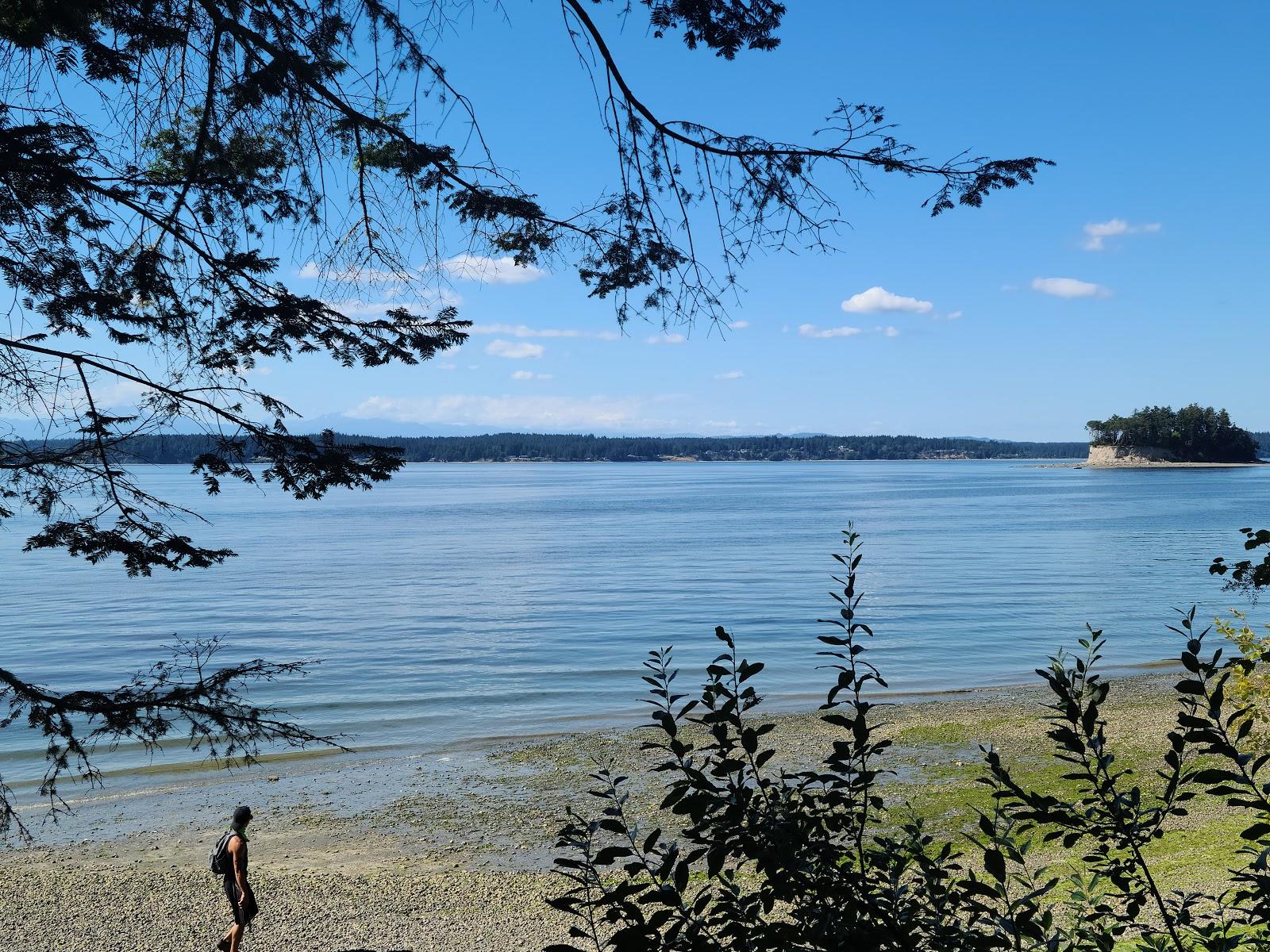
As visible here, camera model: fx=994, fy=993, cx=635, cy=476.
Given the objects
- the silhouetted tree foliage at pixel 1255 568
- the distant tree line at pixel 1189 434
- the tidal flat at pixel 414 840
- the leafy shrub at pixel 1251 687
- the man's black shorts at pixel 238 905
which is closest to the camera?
the silhouetted tree foliage at pixel 1255 568

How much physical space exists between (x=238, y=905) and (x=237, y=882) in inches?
7.6

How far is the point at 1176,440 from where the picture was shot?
584 feet

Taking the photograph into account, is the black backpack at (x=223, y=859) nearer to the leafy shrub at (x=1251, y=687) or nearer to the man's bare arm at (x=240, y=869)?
the man's bare arm at (x=240, y=869)

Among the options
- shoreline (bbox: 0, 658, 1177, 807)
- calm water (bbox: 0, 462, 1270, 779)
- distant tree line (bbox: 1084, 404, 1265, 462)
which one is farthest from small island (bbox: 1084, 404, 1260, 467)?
shoreline (bbox: 0, 658, 1177, 807)

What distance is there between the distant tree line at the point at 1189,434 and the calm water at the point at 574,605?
11508cm

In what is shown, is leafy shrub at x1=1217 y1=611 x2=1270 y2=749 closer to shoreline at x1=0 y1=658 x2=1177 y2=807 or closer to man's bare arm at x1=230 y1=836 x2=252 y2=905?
shoreline at x1=0 y1=658 x2=1177 y2=807

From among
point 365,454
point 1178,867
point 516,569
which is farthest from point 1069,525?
point 365,454

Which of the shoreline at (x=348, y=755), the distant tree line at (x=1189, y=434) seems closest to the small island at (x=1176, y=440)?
the distant tree line at (x=1189, y=434)

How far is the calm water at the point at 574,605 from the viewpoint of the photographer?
786 inches

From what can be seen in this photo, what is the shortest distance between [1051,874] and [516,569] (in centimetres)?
3549

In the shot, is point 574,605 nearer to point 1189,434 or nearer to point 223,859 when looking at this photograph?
point 223,859

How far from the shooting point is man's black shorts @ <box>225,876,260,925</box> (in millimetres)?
8398

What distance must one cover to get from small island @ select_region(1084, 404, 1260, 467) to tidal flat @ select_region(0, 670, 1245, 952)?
18306 centimetres

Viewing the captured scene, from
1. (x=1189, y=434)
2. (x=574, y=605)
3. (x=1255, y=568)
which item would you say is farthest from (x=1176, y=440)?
(x=1255, y=568)
